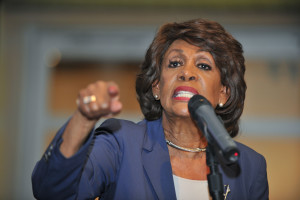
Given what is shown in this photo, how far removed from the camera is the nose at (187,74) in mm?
1685

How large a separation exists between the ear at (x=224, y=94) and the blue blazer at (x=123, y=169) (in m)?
0.22

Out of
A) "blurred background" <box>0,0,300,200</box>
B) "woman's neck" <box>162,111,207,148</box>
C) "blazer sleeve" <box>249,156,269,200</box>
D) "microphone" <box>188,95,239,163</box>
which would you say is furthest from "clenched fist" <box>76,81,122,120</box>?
"blurred background" <box>0,0,300,200</box>

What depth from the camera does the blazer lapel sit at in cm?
156

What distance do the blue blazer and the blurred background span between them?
3.04m

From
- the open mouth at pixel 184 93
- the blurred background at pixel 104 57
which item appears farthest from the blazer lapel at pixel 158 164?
the blurred background at pixel 104 57

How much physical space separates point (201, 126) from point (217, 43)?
2.37ft

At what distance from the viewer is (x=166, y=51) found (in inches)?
74.1

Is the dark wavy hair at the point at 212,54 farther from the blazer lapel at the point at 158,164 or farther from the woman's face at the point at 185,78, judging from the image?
the blazer lapel at the point at 158,164

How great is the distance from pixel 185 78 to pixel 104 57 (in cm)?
359

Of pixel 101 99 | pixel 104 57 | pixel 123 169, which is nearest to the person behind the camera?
pixel 101 99

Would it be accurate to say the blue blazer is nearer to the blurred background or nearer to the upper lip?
the upper lip

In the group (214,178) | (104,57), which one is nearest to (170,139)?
(214,178)

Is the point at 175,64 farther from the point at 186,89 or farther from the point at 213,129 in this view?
the point at 213,129

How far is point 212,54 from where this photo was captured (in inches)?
71.1
